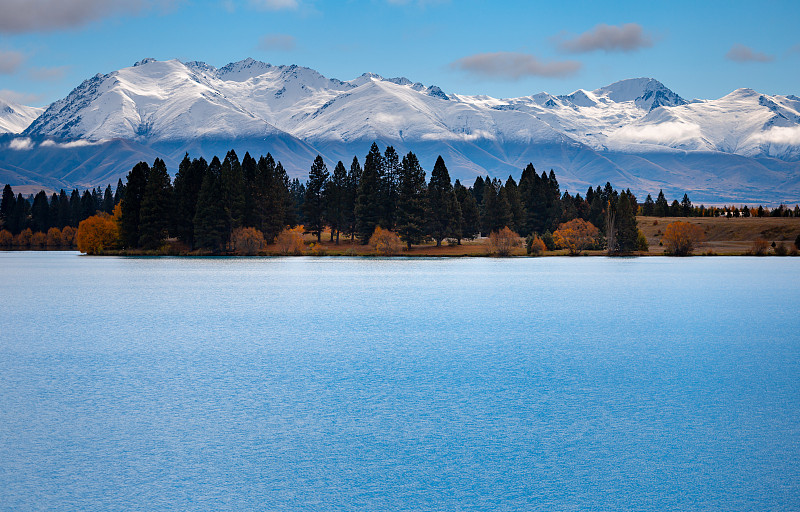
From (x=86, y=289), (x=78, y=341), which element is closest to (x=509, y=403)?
(x=78, y=341)

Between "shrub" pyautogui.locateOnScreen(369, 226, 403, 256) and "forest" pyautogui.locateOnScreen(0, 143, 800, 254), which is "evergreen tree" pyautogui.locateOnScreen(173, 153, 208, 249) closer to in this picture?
"forest" pyautogui.locateOnScreen(0, 143, 800, 254)

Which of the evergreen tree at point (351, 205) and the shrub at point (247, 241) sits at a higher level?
the evergreen tree at point (351, 205)

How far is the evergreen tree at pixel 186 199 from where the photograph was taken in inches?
5669

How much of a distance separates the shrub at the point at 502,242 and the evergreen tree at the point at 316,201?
3835 cm

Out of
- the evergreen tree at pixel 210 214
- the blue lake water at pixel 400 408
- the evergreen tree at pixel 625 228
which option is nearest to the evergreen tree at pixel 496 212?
the evergreen tree at pixel 625 228

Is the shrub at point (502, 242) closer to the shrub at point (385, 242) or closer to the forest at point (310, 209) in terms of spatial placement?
the forest at point (310, 209)

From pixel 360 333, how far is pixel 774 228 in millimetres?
169704

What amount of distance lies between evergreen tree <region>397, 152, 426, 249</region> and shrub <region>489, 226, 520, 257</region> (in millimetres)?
15582

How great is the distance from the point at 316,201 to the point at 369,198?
18.9 m

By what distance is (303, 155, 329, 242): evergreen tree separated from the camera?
15962 centimetres

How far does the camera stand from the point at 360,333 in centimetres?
4462

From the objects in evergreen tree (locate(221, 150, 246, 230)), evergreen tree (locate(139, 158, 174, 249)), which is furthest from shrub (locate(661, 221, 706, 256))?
evergreen tree (locate(139, 158, 174, 249))

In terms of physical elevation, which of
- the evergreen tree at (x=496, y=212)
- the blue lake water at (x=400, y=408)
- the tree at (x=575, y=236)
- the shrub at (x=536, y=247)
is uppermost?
the evergreen tree at (x=496, y=212)

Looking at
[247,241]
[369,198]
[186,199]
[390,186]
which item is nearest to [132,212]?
[186,199]
